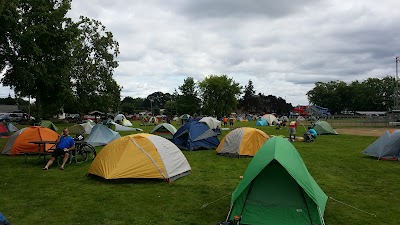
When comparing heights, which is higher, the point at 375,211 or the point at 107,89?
the point at 107,89

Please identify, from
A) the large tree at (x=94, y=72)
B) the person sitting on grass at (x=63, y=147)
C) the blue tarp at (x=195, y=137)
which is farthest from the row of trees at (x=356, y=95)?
the person sitting on grass at (x=63, y=147)

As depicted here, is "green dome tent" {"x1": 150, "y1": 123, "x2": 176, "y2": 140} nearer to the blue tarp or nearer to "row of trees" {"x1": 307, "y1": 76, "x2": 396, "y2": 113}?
the blue tarp

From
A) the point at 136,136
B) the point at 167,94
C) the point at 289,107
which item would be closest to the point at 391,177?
the point at 136,136

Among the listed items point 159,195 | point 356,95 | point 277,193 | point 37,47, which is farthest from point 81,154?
point 356,95

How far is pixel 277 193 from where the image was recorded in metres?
6.72

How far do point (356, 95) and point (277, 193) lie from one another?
10664 cm

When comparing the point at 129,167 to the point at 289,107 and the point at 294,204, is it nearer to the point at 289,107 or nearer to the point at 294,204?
the point at 294,204

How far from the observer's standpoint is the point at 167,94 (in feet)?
563

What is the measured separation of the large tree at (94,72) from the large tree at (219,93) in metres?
30.5

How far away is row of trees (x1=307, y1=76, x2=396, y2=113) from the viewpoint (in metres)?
99.5

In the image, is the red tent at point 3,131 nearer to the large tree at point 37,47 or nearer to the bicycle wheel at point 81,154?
the large tree at point 37,47

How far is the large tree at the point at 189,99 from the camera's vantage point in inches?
3086

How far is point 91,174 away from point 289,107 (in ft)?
383

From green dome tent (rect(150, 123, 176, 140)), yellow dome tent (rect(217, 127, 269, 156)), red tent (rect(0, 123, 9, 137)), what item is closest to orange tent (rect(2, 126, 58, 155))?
green dome tent (rect(150, 123, 176, 140))
